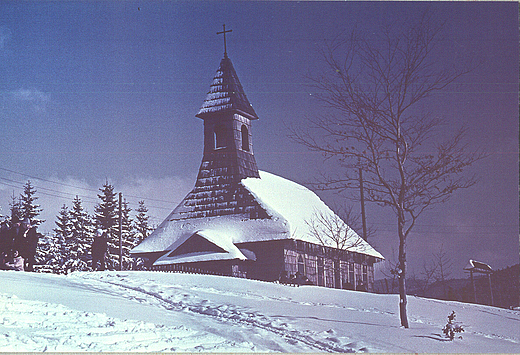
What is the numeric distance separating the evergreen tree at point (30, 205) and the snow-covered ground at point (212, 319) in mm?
1168

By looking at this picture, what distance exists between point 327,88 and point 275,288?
421cm

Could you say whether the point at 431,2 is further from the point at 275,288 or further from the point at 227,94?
the point at 275,288

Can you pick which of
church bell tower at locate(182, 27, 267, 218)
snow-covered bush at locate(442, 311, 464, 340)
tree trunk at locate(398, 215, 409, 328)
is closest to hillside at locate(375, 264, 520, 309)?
snow-covered bush at locate(442, 311, 464, 340)

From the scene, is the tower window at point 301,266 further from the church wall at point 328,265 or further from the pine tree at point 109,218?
the pine tree at point 109,218

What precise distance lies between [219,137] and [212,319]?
586 centimetres

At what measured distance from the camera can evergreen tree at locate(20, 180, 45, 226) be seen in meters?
10.7

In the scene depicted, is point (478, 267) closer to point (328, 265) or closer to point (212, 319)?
point (212, 319)

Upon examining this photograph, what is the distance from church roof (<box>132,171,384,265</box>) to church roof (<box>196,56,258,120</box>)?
8.47 feet

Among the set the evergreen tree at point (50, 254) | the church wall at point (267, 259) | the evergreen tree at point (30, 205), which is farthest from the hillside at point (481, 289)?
the evergreen tree at point (30, 205)

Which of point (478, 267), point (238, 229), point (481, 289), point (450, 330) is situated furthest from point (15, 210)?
point (481, 289)

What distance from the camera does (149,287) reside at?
11.0 meters

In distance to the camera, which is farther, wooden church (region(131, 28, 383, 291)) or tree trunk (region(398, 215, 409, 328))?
wooden church (region(131, 28, 383, 291))

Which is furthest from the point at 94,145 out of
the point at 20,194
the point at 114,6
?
the point at 114,6

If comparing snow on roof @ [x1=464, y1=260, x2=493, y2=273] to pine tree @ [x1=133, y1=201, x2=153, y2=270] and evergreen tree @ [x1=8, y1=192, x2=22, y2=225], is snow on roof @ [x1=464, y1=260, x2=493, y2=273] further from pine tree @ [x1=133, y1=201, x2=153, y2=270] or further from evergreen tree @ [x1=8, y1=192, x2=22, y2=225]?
evergreen tree @ [x1=8, y1=192, x2=22, y2=225]
